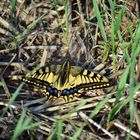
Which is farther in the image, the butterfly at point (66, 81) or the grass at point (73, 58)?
the butterfly at point (66, 81)

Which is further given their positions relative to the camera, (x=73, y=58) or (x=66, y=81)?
(x=73, y=58)

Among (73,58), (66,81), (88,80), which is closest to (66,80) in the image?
(66,81)

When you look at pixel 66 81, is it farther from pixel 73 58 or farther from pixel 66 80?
pixel 73 58

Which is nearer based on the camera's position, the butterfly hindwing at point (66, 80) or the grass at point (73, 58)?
the grass at point (73, 58)

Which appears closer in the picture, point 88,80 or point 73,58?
point 88,80

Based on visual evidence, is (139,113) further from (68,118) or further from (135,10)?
(135,10)

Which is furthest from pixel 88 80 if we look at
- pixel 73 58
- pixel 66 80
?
pixel 73 58
